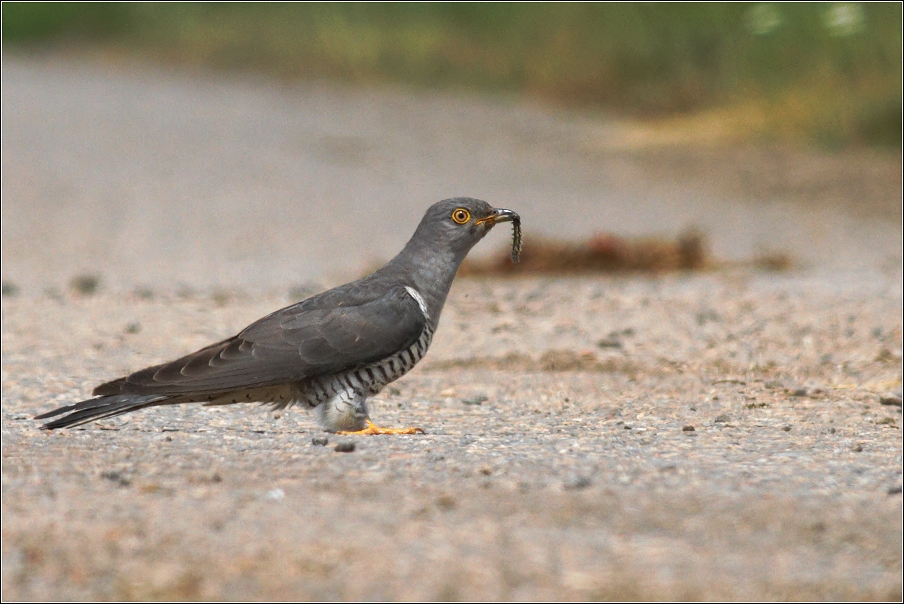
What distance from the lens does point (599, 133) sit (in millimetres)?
14891

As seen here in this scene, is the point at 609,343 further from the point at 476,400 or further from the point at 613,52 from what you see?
the point at 613,52

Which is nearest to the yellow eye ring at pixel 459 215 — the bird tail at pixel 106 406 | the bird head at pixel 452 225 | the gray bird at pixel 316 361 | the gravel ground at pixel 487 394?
the bird head at pixel 452 225

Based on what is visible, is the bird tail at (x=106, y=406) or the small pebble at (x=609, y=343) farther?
the small pebble at (x=609, y=343)

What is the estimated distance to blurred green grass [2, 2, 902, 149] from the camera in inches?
536

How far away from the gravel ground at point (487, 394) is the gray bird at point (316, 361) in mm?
142

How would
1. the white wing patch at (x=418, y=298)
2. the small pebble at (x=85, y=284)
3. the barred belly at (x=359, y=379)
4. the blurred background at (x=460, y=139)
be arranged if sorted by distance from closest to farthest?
the barred belly at (x=359, y=379)
the white wing patch at (x=418, y=298)
the small pebble at (x=85, y=284)
the blurred background at (x=460, y=139)

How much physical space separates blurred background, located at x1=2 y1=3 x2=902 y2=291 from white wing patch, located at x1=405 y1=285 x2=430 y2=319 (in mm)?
4073

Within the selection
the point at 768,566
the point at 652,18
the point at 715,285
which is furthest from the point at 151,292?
the point at 652,18

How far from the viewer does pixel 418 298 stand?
4660mm

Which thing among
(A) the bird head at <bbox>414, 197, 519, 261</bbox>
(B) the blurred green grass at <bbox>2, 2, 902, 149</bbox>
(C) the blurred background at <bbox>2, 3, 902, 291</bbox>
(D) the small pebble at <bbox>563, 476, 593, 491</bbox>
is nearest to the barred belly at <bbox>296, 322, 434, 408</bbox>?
(A) the bird head at <bbox>414, 197, 519, 261</bbox>

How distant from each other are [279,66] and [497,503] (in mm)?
18368

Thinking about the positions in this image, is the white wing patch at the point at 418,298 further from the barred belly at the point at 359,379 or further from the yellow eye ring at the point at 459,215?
the yellow eye ring at the point at 459,215

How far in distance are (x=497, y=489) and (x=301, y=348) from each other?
3.98 feet

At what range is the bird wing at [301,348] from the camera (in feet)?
14.3
